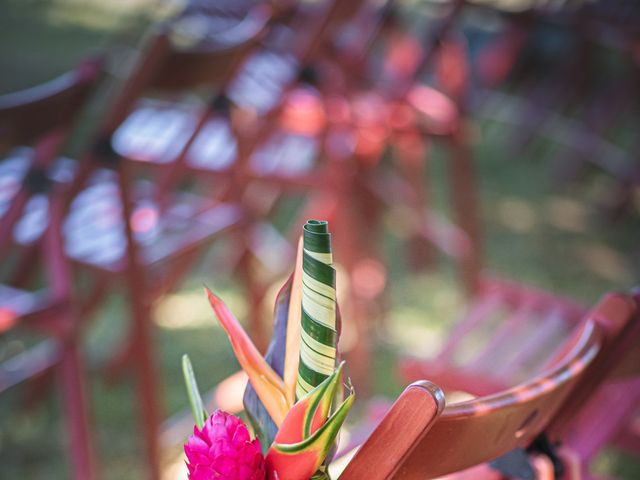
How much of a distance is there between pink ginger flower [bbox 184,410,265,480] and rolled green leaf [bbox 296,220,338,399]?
7 cm

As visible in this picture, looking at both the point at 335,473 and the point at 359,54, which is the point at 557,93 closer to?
the point at 359,54

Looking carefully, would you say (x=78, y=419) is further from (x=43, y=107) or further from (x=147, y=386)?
(x=43, y=107)

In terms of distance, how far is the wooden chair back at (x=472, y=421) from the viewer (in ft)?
2.47

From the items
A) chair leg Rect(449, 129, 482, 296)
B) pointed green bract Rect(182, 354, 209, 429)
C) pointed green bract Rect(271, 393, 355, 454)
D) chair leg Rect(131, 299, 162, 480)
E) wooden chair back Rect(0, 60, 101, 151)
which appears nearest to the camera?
pointed green bract Rect(271, 393, 355, 454)

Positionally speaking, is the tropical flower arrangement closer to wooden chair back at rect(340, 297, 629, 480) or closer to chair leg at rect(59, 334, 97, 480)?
wooden chair back at rect(340, 297, 629, 480)

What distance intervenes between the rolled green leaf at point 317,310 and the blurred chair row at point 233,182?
32 centimetres

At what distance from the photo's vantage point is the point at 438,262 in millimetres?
3430

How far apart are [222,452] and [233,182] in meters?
1.62

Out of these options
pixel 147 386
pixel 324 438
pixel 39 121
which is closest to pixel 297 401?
pixel 324 438

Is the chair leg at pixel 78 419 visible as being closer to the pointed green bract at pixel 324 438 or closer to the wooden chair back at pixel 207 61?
the wooden chair back at pixel 207 61

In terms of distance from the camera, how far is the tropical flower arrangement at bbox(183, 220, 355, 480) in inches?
29.5

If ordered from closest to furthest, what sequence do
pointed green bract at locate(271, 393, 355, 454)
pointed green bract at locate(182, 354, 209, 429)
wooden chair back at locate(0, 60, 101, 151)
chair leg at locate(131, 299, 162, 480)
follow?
pointed green bract at locate(271, 393, 355, 454) < pointed green bract at locate(182, 354, 209, 429) < wooden chair back at locate(0, 60, 101, 151) < chair leg at locate(131, 299, 162, 480)

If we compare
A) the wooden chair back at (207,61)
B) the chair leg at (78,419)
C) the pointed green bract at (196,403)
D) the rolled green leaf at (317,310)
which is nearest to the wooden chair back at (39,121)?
the wooden chair back at (207,61)

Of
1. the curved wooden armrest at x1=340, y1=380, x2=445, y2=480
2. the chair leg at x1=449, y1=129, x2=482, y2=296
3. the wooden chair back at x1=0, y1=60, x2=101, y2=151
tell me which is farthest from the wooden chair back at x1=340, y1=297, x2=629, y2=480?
the chair leg at x1=449, y1=129, x2=482, y2=296
